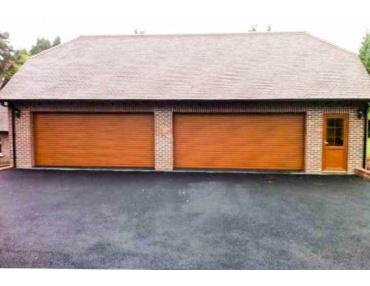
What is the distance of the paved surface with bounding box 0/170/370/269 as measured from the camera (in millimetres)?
5008

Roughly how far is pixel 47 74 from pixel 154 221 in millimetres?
10640

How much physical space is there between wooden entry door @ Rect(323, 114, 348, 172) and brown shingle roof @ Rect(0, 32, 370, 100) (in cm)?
111

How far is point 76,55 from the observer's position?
16.3 m

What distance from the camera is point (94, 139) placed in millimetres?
13578

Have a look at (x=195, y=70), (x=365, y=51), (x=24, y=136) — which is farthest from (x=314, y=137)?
(x=365, y=51)

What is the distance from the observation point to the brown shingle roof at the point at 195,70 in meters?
12.7

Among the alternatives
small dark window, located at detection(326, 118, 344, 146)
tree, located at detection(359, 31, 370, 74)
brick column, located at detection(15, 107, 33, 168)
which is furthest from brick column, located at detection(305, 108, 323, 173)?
tree, located at detection(359, 31, 370, 74)

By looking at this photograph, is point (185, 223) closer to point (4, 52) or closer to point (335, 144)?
point (335, 144)

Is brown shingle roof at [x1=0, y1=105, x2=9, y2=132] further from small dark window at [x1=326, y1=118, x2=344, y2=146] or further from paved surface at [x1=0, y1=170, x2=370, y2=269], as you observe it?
small dark window at [x1=326, y1=118, x2=344, y2=146]

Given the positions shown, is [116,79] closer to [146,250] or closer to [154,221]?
[154,221]

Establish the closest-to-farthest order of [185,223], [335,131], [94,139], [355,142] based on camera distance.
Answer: [185,223] → [355,142] → [335,131] → [94,139]

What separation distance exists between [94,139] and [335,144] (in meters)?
9.14

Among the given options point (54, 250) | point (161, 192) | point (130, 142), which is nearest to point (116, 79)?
point (130, 142)

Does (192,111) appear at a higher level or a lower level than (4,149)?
higher
